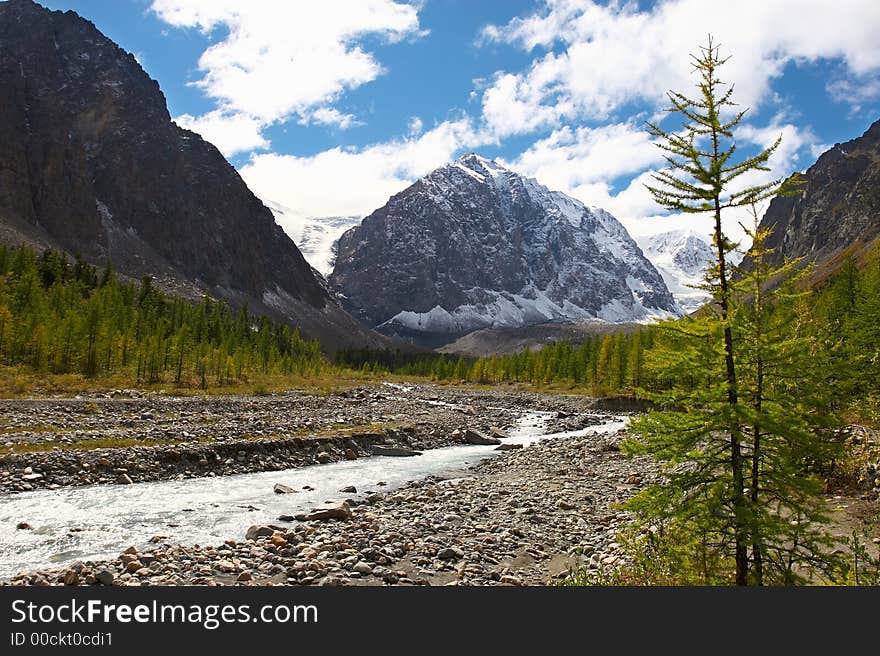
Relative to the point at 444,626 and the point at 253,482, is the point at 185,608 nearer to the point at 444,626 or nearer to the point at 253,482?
the point at 444,626

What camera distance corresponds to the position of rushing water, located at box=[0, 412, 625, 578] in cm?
1509

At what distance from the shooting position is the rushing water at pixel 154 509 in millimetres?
15086

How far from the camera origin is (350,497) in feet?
73.7

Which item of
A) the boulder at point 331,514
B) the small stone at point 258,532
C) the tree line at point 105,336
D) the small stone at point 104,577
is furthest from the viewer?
the tree line at point 105,336

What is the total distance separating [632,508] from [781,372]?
3084 millimetres

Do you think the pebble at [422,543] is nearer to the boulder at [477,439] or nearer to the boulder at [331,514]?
the boulder at [331,514]

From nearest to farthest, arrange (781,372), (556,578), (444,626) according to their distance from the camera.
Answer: (444,626) < (781,372) < (556,578)

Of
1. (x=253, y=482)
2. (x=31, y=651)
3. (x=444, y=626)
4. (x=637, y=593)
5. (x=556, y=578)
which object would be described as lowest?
(x=253, y=482)

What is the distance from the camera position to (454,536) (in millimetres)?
15359

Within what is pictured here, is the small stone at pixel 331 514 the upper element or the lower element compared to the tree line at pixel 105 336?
lower

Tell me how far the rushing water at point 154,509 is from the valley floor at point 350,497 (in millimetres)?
536

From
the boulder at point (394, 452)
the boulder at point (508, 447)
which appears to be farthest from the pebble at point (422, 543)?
the boulder at point (508, 447)

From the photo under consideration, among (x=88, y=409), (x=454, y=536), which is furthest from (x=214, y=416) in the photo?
(x=454, y=536)

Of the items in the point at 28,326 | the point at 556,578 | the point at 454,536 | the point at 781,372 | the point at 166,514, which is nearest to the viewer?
the point at 781,372
